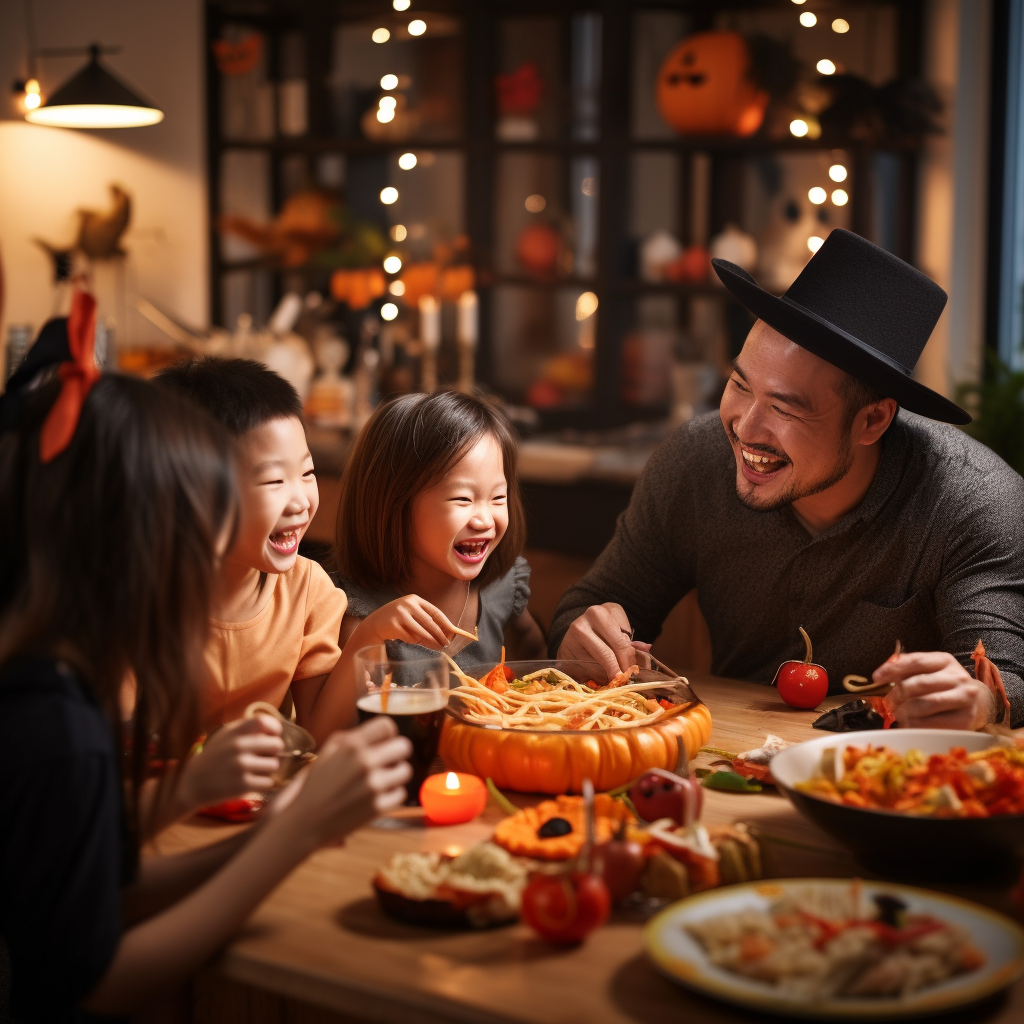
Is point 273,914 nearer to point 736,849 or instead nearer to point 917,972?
point 736,849

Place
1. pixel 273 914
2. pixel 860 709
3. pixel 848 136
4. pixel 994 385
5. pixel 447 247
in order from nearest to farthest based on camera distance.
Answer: pixel 273 914, pixel 860 709, pixel 994 385, pixel 848 136, pixel 447 247

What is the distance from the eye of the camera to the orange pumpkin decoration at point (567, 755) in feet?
4.54

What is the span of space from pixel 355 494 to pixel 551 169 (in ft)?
10.5

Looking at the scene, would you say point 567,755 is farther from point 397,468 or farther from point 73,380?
point 397,468

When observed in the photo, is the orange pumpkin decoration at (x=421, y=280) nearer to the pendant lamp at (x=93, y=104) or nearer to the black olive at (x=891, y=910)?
the pendant lamp at (x=93, y=104)

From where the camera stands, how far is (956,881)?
120 centimetres

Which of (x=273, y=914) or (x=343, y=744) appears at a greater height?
(x=343, y=744)

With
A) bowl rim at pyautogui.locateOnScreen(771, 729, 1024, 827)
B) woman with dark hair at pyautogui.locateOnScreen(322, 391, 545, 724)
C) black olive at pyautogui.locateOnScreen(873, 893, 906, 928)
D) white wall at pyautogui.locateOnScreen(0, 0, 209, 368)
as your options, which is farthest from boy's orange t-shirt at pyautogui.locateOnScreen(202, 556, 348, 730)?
white wall at pyautogui.locateOnScreen(0, 0, 209, 368)

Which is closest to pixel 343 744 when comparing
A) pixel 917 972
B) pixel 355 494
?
pixel 917 972

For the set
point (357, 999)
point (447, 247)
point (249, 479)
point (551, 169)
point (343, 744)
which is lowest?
point (357, 999)

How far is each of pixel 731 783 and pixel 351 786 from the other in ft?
1.71

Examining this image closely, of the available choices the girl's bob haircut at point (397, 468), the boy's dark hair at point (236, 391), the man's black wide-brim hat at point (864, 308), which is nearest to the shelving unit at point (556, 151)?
the man's black wide-brim hat at point (864, 308)

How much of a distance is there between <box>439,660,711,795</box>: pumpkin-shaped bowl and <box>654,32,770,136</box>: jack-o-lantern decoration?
337cm

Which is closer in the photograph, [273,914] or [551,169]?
[273,914]
